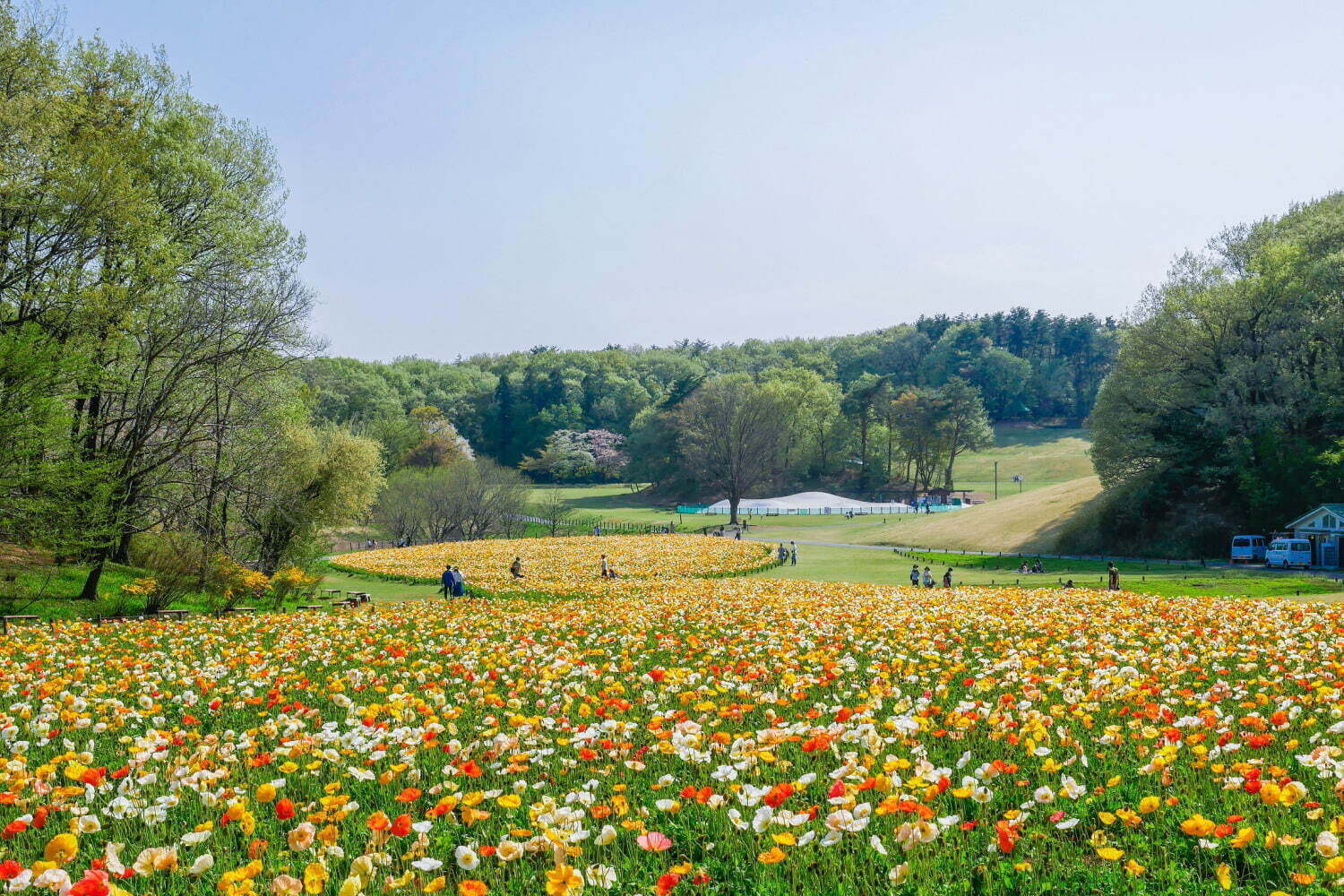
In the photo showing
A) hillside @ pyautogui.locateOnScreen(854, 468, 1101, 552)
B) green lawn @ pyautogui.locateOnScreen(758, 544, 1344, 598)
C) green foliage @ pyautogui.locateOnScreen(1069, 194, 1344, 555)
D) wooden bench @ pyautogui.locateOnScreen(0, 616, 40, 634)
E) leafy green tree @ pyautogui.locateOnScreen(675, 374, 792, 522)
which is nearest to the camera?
wooden bench @ pyautogui.locateOnScreen(0, 616, 40, 634)

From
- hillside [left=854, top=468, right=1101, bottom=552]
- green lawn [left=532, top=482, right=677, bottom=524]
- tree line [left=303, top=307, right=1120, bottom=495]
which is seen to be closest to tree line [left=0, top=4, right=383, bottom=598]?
hillside [left=854, top=468, right=1101, bottom=552]

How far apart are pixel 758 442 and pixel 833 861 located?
93507 mm

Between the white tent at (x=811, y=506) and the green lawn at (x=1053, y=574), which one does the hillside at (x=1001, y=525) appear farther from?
the white tent at (x=811, y=506)

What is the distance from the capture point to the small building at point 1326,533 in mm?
40531

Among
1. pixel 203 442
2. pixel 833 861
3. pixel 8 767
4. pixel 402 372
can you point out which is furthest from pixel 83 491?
pixel 402 372

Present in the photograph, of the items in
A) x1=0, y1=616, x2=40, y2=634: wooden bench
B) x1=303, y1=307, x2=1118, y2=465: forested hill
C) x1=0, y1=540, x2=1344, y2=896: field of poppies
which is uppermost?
x1=303, y1=307, x2=1118, y2=465: forested hill

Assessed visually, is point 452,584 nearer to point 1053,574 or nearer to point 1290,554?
point 1053,574

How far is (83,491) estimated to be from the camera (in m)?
21.6

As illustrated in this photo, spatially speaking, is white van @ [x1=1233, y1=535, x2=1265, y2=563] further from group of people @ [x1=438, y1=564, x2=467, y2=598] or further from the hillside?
group of people @ [x1=438, y1=564, x2=467, y2=598]

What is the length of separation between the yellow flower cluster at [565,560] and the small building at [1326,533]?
25866mm

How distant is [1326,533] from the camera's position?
41.3 m

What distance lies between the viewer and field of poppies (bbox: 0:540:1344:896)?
3910 millimetres

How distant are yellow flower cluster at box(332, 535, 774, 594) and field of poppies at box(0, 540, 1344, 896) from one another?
79.6 ft

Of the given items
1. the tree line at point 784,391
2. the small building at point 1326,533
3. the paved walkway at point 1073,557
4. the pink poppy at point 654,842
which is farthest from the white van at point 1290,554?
the tree line at point 784,391
